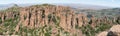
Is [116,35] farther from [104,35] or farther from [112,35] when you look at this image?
[104,35]

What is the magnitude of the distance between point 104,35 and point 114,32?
9.51 feet

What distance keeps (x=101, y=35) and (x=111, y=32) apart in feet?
9.33

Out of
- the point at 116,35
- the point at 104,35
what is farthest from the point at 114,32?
the point at 104,35

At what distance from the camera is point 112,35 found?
20906 mm

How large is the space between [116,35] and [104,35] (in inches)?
112

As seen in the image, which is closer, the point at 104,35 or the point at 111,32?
the point at 111,32

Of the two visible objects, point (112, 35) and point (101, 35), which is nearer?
point (112, 35)

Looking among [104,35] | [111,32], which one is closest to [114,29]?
[111,32]

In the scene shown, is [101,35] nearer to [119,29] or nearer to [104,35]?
[104,35]

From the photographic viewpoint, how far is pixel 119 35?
20.7 metres

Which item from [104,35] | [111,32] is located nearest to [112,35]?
[111,32]

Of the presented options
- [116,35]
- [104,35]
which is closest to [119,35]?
[116,35]

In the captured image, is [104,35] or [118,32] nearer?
[118,32]

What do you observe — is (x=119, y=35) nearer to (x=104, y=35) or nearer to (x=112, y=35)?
(x=112, y=35)
